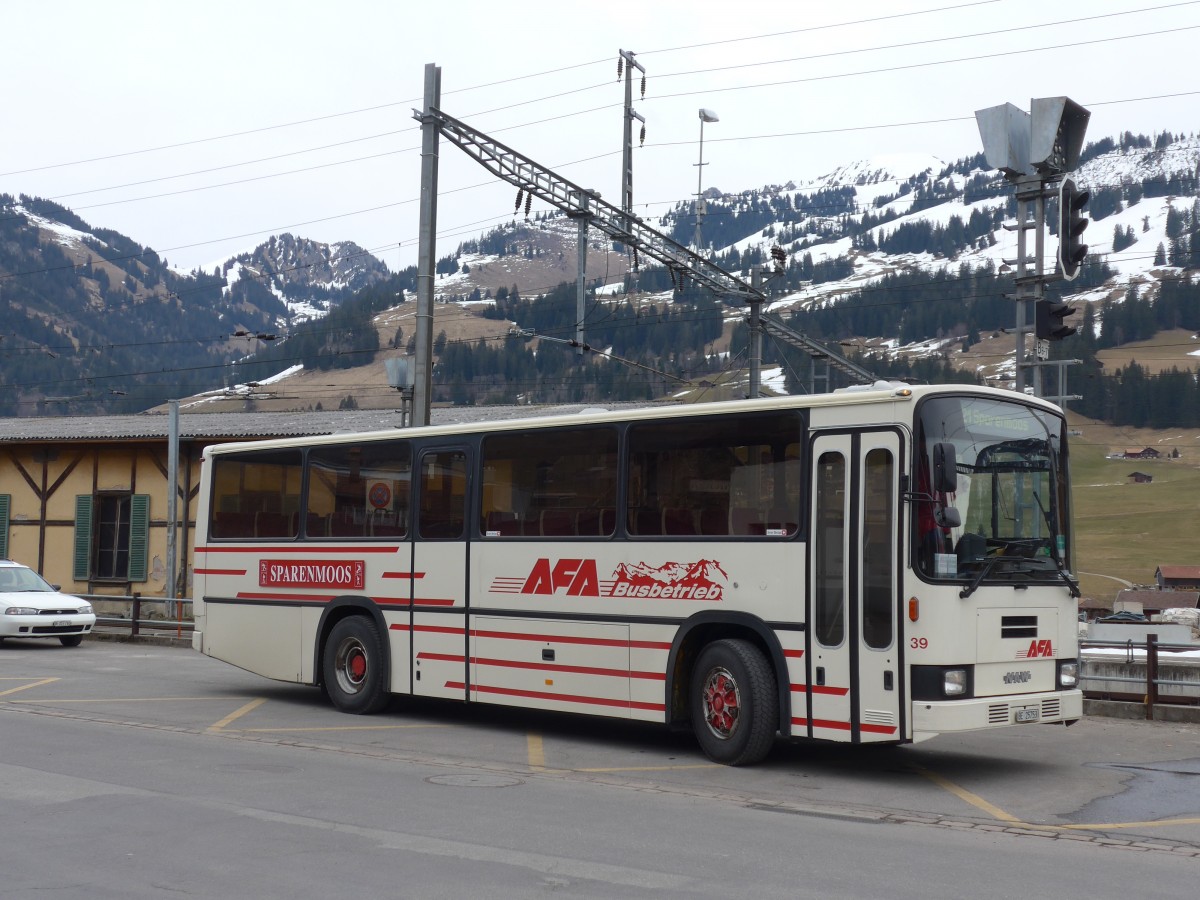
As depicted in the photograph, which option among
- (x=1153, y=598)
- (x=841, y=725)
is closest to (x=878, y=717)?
(x=841, y=725)

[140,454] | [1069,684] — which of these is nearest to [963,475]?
[1069,684]

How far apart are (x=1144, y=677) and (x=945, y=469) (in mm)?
6250

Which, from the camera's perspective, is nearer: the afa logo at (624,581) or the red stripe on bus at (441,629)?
the afa logo at (624,581)

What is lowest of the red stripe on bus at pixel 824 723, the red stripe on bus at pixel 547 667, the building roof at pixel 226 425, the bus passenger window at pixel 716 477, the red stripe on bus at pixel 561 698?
the red stripe on bus at pixel 561 698

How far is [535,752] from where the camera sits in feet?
38.8

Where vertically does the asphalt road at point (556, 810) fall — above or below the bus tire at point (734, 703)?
below

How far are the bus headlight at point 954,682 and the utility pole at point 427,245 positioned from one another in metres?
11.8

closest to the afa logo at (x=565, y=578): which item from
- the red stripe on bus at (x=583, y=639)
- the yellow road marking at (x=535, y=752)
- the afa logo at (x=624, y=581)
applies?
the afa logo at (x=624, y=581)

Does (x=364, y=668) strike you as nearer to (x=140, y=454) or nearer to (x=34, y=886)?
(x=34, y=886)

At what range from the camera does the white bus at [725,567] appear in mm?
10023

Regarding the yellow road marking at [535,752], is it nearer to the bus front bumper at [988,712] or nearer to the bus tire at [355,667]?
the bus tire at [355,667]

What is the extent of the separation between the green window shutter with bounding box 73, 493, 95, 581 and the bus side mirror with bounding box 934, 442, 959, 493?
93.6 feet

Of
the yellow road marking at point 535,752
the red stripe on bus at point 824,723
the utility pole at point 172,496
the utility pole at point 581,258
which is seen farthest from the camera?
the utility pole at point 172,496

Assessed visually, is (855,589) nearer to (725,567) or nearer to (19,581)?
(725,567)
